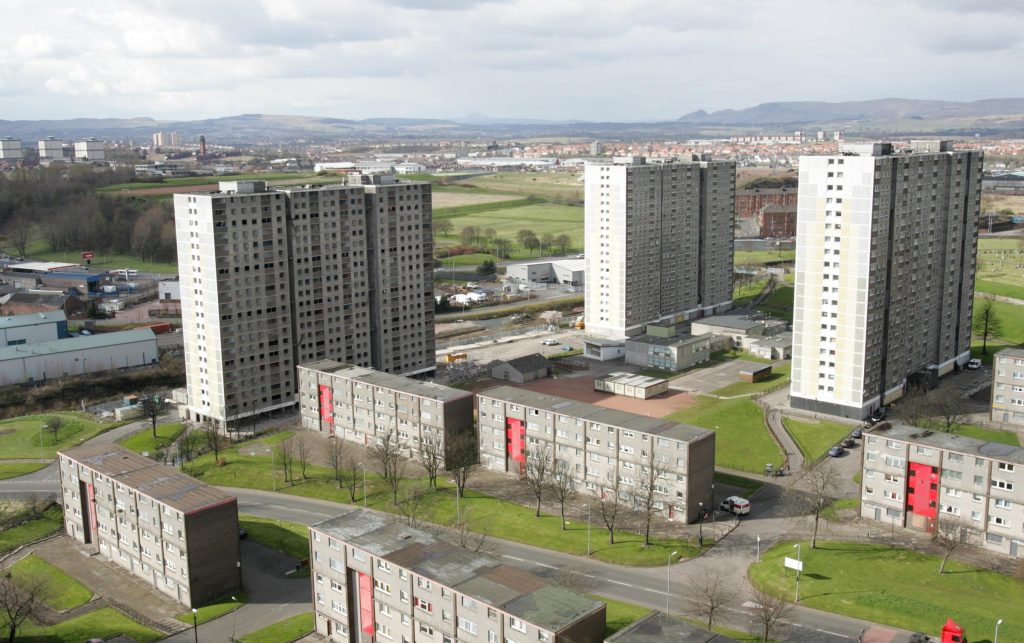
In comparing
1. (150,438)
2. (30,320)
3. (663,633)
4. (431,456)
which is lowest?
(150,438)

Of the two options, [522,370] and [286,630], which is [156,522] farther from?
[522,370]

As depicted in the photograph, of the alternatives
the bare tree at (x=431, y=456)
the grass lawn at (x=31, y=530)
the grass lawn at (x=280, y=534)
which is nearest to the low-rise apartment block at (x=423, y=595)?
the grass lawn at (x=280, y=534)

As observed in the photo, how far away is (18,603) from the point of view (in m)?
39.9

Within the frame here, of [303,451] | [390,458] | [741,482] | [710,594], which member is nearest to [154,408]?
[303,451]

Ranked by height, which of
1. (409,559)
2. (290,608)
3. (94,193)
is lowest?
(290,608)

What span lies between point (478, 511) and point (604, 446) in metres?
8.51

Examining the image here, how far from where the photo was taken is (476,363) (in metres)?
88.2

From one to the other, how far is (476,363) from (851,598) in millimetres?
52173

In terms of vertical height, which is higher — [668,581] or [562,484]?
[562,484]

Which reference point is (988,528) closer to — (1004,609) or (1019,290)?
(1004,609)

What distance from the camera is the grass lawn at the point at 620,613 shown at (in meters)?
38.0

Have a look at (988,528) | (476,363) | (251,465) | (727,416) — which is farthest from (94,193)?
(988,528)

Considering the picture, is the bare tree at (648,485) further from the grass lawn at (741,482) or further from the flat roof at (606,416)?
the grass lawn at (741,482)

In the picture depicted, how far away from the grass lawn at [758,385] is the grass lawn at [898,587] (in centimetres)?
3052
